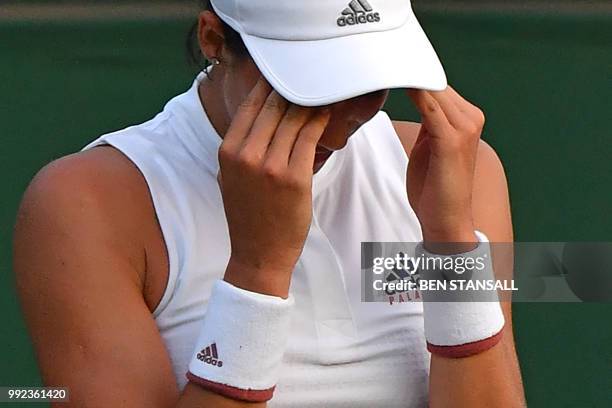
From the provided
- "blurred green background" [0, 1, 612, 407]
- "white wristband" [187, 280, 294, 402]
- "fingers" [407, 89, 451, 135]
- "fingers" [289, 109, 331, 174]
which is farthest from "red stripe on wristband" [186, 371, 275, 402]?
"blurred green background" [0, 1, 612, 407]

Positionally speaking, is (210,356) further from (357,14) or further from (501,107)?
(501,107)

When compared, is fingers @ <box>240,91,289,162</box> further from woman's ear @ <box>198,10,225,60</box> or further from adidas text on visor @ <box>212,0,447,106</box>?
woman's ear @ <box>198,10,225,60</box>

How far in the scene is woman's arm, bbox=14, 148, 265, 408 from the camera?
1.17m

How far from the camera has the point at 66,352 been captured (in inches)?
46.6

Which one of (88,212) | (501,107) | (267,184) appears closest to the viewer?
(267,184)

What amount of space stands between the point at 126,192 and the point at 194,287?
0.12 meters

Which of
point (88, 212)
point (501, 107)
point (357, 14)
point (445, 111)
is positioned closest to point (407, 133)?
Result: point (445, 111)

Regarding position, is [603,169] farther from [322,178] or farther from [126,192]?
[126,192]

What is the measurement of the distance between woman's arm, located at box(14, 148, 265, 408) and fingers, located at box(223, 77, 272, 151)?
0.55 ft

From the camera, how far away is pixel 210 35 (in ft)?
4.09

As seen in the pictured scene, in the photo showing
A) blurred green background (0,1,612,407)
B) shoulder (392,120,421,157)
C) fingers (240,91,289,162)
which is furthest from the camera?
blurred green background (0,1,612,407)

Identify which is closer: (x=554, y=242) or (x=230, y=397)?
(x=230, y=397)

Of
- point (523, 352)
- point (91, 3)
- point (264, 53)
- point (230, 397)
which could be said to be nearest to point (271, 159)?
point (264, 53)

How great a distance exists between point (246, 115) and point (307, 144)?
0.07 m
